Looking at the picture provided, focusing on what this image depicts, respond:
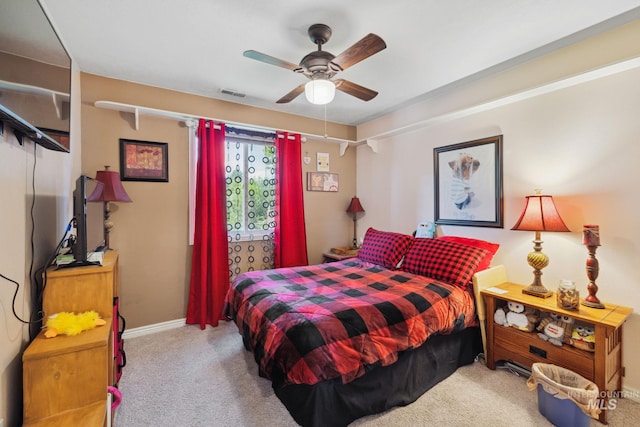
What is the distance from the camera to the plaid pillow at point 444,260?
2.25m

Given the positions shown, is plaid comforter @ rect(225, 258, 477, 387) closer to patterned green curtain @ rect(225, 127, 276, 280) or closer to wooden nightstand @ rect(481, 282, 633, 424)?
Answer: wooden nightstand @ rect(481, 282, 633, 424)

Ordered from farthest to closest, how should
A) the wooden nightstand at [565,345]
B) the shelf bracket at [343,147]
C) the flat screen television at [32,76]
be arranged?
the shelf bracket at [343,147] → the wooden nightstand at [565,345] → the flat screen television at [32,76]

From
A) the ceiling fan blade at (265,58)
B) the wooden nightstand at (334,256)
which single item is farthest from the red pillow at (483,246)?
the ceiling fan blade at (265,58)

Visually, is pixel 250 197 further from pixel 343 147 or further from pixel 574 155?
pixel 574 155

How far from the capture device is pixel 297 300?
73.8 inches

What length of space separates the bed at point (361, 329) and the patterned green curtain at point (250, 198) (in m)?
0.89

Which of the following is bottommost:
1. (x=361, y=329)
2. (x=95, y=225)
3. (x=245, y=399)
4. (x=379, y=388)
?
(x=245, y=399)

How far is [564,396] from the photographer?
→ 1526 mm

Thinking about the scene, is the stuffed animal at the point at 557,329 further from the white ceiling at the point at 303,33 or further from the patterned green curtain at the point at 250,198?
the patterned green curtain at the point at 250,198

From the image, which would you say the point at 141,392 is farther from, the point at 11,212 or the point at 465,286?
the point at 465,286

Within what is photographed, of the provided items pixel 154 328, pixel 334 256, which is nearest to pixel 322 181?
pixel 334 256

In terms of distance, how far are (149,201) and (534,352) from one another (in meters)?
3.61

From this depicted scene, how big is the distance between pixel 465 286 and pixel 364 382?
118cm

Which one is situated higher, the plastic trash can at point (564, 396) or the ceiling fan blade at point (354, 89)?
the ceiling fan blade at point (354, 89)
